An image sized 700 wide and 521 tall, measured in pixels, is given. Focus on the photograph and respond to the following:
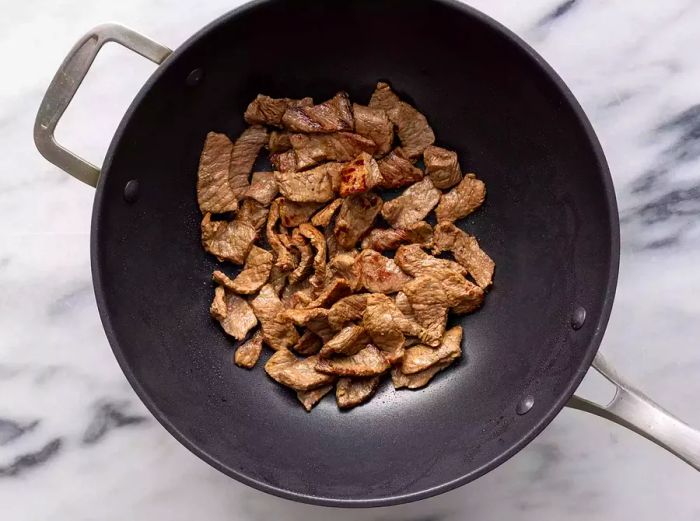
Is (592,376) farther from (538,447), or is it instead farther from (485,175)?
(485,175)

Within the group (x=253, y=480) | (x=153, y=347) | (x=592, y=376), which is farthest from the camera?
(x=592, y=376)

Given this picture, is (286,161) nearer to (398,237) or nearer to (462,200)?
(398,237)

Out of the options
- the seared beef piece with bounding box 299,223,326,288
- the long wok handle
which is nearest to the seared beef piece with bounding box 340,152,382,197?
the seared beef piece with bounding box 299,223,326,288

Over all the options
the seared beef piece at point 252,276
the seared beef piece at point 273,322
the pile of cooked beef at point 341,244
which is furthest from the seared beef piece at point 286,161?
the seared beef piece at point 273,322

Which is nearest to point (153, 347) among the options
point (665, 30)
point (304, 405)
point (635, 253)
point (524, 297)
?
point (304, 405)

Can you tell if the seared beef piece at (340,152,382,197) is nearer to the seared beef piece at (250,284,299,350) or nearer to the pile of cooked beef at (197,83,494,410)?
the pile of cooked beef at (197,83,494,410)

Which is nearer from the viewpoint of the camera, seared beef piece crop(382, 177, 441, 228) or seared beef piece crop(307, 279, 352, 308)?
seared beef piece crop(307, 279, 352, 308)

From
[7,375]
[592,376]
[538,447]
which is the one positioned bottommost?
[538,447]
